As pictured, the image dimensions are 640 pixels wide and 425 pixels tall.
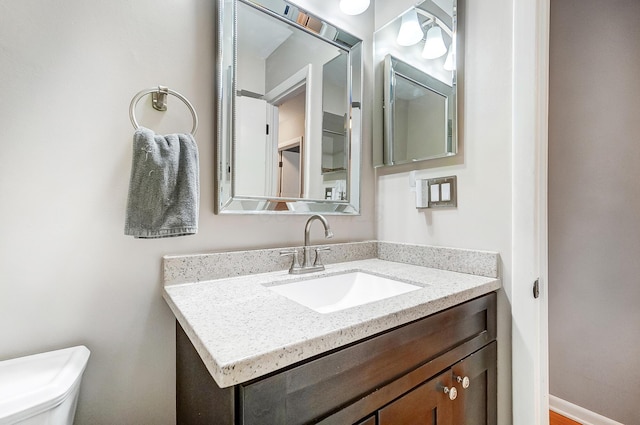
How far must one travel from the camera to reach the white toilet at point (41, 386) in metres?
0.52

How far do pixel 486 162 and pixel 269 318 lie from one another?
0.95 metres

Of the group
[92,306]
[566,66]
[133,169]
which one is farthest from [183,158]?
[566,66]

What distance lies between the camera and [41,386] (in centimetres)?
59

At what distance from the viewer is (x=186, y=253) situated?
0.95 metres

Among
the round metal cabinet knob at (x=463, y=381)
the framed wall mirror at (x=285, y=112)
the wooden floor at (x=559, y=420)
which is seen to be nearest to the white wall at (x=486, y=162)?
the round metal cabinet knob at (x=463, y=381)

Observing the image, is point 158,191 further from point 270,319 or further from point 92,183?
point 270,319

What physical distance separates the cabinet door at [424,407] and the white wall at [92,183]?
0.70 metres

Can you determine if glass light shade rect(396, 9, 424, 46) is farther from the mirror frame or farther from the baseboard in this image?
the baseboard

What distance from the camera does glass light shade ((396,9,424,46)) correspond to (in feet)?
4.15

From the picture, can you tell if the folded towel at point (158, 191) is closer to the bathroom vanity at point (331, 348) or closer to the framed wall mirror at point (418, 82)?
the bathroom vanity at point (331, 348)

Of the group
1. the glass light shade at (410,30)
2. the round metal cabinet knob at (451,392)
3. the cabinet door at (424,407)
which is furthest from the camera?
the glass light shade at (410,30)

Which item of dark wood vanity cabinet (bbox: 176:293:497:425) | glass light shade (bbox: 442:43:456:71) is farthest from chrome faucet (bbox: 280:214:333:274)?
glass light shade (bbox: 442:43:456:71)

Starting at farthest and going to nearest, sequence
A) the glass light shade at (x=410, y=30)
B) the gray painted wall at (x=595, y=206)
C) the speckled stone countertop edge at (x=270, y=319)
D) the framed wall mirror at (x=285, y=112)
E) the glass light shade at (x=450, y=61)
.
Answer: the gray painted wall at (x=595, y=206) < the glass light shade at (x=410, y=30) < the glass light shade at (x=450, y=61) < the framed wall mirror at (x=285, y=112) < the speckled stone countertop edge at (x=270, y=319)

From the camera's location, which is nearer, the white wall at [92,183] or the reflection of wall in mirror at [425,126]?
the white wall at [92,183]
